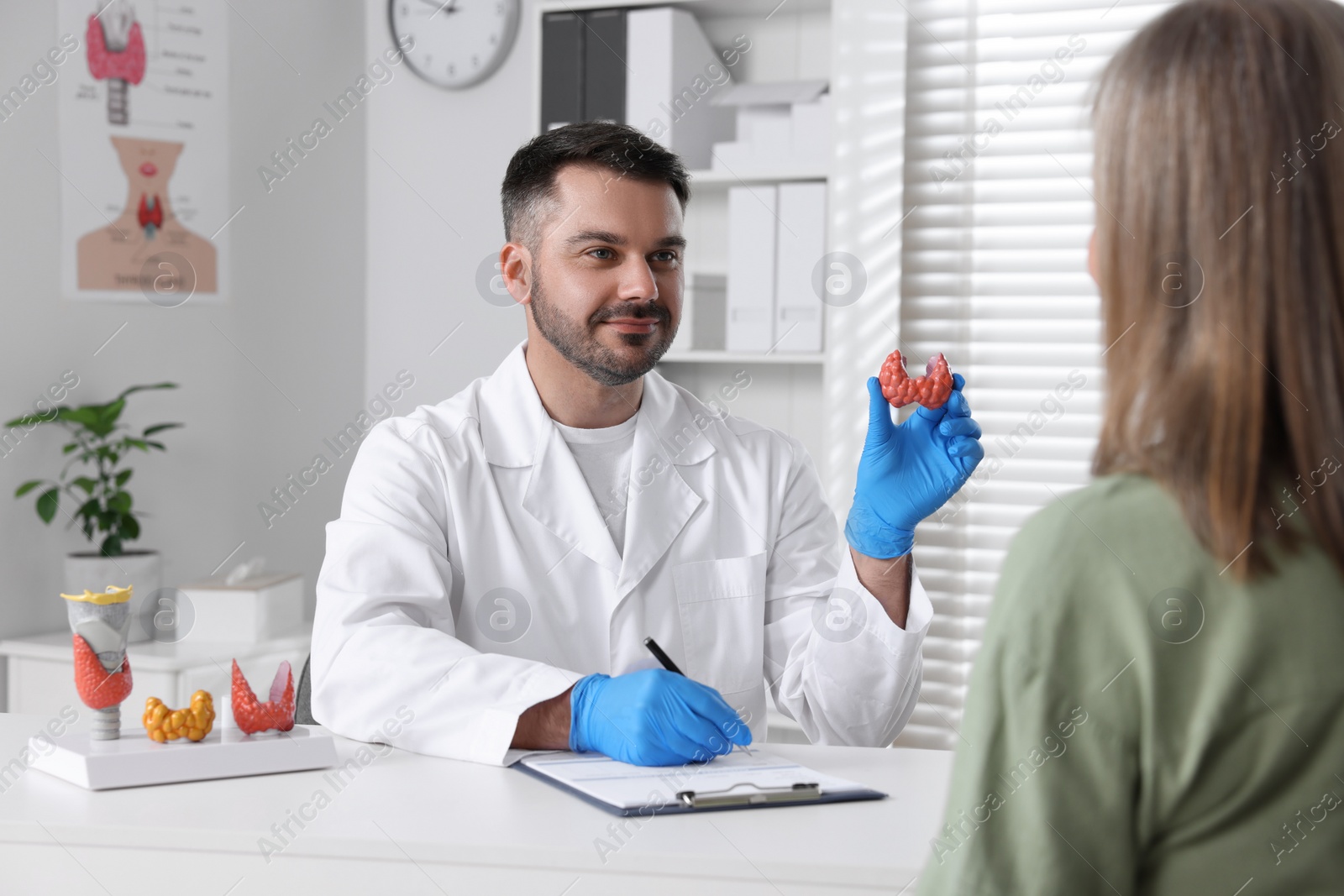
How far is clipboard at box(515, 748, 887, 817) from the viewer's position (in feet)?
3.67

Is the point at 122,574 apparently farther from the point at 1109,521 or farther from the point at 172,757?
the point at 1109,521

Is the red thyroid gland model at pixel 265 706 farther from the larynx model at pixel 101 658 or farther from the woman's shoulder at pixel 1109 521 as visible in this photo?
the woman's shoulder at pixel 1109 521

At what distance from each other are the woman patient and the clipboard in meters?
0.50

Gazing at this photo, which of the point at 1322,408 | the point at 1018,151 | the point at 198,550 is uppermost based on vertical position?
the point at 1018,151

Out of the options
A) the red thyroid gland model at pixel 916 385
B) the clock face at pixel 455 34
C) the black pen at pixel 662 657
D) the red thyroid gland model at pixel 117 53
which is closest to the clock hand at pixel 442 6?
the clock face at pixel 455 34

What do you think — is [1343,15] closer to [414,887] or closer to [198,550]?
[414,887]

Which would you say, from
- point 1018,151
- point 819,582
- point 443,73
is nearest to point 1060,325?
point 1018,151

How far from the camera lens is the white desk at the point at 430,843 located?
1013 mm

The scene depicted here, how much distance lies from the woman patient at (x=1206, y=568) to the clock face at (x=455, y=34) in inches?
115

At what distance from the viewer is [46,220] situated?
2.74m

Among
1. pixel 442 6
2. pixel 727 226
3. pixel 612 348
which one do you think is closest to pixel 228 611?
pixel 612 348

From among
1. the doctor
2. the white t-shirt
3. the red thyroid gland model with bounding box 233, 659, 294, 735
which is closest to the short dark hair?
the doctor

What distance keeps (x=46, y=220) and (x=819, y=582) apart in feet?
6.38

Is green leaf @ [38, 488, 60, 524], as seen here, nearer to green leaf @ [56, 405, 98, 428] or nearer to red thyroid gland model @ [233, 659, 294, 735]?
green leaf @ [56, 405, 98, 428]
